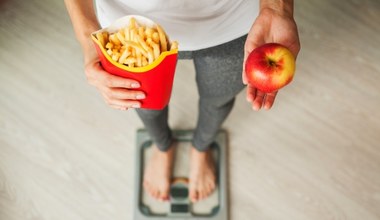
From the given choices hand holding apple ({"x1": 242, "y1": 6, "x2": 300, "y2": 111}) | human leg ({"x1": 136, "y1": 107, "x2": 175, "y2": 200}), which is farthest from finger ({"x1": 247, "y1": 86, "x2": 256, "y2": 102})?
human leg ({"x1": 136, "y1": 107, "x2": 175, "y2": 200})

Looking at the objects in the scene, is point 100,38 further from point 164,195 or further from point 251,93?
point 164,195

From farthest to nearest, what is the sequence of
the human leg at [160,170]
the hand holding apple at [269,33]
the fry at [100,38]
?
1. the human leg at [160,170]
2. the hand holding apple at [269,33]
3. the fry at [100,38]

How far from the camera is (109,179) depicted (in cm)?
138

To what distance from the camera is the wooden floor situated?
135 cm

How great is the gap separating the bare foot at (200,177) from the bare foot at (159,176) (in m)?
0.08

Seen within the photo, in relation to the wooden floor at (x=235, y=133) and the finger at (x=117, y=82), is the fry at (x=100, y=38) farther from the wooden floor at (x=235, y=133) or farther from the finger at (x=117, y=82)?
the wooden floor at (x=235, y=133)

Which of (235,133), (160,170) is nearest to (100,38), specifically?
(160,170)

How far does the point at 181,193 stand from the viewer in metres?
1.37

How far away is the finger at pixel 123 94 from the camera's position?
29.8 inches

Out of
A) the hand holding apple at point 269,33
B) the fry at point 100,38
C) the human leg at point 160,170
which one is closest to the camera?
the fry at point 100,38

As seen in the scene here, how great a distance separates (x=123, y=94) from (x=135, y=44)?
106 millimetres

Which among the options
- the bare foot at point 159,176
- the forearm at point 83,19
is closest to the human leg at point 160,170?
the bare foot at point 159,176

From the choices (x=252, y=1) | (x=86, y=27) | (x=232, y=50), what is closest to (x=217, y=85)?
(x=232, y=50)

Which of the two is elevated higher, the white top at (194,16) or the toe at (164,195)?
the white top at (194,16)
